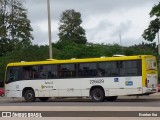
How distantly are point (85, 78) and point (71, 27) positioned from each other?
89647mm

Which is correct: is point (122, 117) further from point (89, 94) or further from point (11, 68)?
point (11, 68)

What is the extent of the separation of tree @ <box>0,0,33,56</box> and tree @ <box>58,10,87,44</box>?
3196 centimetres

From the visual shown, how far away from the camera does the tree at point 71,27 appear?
119 m

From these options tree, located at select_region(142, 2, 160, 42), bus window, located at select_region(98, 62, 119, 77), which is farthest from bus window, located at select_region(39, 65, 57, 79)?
tree, located at select_region(142, 2, 160, 42)

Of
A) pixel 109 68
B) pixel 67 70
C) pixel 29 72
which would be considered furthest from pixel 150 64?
pixel 29 72

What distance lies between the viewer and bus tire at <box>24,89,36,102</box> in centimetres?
3309

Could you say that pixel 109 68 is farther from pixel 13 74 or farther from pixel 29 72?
pixel 13 74

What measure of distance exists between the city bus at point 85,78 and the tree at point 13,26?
49.5m

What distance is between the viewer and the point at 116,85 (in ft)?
96.9

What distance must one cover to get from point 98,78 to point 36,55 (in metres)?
25.2

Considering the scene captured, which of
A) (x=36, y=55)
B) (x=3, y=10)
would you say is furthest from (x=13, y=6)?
(x=36, y=55)

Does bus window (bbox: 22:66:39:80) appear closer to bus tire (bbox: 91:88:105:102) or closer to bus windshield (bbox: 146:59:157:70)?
bus tire (bbox: 91:88:105:102)

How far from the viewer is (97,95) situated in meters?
30.3

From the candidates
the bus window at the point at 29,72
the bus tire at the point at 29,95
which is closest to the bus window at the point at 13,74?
the bus window at the point at 29,72
